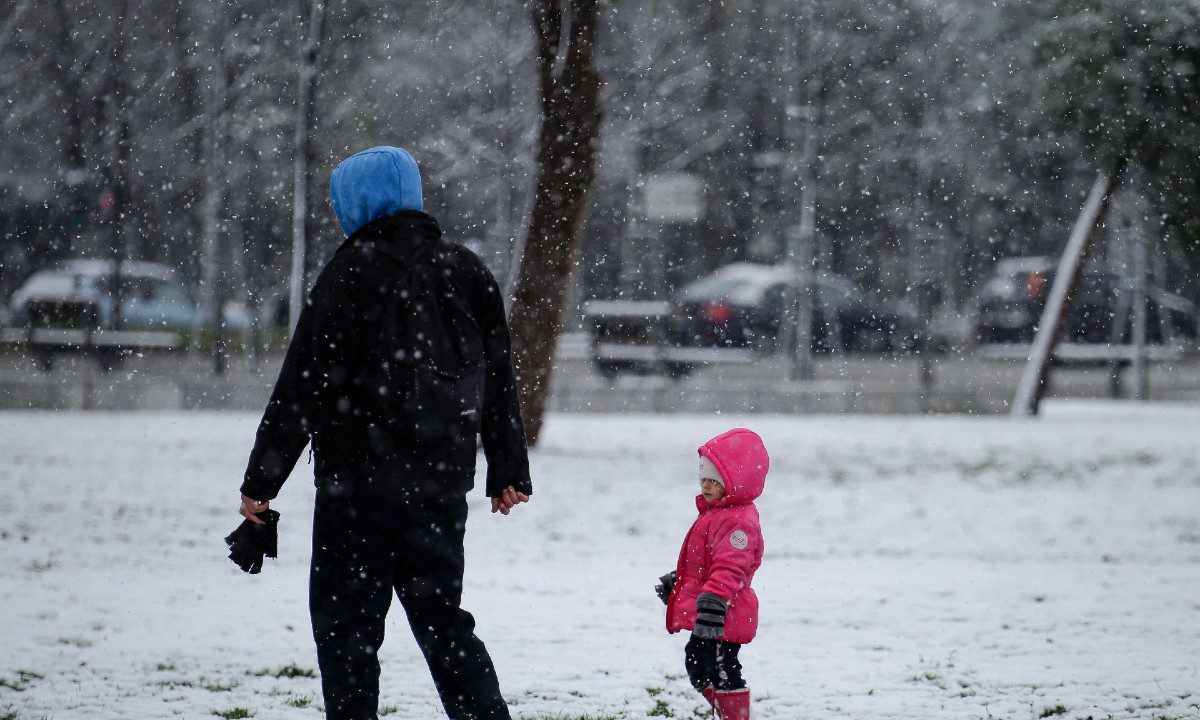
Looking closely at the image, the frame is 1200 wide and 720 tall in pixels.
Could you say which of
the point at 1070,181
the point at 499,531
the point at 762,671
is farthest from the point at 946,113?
the point at 762,671

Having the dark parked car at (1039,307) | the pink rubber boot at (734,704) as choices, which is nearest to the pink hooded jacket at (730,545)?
the pink rubber boot at (734,704)

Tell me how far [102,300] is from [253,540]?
800 inches

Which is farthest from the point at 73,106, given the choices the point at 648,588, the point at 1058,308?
the point at 648,588

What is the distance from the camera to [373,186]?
3.64 meters

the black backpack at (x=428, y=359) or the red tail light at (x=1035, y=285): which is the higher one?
the red tail light at (x=1035, y=285)

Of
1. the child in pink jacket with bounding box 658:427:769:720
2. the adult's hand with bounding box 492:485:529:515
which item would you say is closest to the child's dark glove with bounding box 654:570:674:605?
the child in pink jacket with bounding box 658:427:769:720

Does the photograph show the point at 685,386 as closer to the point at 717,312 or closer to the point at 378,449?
the point at 717,312

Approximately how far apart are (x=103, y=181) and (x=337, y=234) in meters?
6.55

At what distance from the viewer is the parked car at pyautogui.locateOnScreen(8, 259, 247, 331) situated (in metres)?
20.0

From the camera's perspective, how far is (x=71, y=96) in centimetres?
2281

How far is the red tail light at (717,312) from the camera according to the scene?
22531mm

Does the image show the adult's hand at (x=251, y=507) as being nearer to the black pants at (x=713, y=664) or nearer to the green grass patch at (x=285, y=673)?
the black pants at (x=713, y=664)

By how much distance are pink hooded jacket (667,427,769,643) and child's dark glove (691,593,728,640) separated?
21mm

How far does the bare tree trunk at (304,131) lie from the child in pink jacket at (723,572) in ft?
40.8
